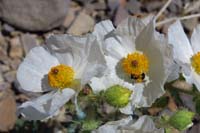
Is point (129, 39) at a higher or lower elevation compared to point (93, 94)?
higher

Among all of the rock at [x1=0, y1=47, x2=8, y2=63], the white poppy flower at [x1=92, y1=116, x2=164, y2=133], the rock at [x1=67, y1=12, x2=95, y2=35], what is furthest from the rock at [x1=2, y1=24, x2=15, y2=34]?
the white poppy flower at [x1=92, y1=116, x2=164, y2=133]

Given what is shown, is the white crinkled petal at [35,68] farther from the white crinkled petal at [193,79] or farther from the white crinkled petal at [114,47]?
the white crinkled petal at [193,79]

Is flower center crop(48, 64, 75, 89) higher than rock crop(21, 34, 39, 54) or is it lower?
lower

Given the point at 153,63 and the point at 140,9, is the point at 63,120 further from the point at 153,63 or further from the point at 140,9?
the point at 153,63

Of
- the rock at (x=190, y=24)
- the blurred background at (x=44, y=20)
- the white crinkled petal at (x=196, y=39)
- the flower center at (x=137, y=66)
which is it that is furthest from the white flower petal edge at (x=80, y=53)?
the rock at (x=190, y=24)

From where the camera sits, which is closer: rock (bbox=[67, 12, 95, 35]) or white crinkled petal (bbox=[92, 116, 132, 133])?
white crinkled petal (bbox=[92, 116, 132, 133])

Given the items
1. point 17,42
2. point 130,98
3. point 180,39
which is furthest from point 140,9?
point 130,98

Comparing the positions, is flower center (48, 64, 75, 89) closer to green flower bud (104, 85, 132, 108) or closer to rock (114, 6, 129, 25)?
green flower bud (104, 85, 132, 108)

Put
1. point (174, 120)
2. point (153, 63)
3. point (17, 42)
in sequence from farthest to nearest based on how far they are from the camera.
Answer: point (17, 42)
point (153, 63)
point (174, 120)
